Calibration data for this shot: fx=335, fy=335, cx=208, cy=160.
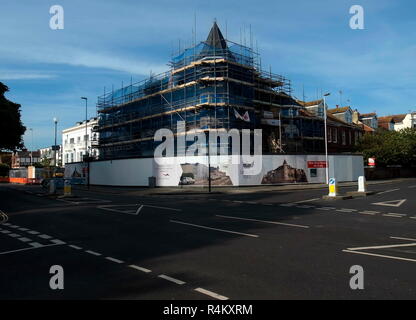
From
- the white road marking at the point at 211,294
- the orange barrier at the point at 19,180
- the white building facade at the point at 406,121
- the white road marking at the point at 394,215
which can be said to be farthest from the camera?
the white building facade at the point at 406,121

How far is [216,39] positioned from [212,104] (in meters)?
11.2

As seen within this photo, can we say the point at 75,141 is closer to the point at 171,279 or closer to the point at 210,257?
the point at 210,257

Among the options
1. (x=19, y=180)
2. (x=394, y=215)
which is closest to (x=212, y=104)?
(x=394, y=215)

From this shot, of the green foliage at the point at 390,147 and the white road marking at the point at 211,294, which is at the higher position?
the green foliage at the point at 390,147

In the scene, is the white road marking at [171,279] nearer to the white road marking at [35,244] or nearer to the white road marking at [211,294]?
the white road marking at [211,294]

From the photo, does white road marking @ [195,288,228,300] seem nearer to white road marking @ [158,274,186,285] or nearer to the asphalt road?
the asphalt road

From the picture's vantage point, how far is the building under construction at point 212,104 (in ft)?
124

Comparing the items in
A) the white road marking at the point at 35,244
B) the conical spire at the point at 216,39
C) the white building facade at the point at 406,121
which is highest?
the conical spire at the point at 216,39

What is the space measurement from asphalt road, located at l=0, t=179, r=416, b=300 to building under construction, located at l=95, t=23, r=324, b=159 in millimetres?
26257

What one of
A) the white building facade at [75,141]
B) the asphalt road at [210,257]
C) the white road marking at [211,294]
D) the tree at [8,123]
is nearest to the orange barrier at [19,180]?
the white building facade at [75,141]

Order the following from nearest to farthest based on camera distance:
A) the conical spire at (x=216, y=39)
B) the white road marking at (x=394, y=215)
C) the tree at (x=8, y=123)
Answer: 1. the white road marking at (x=394, y=215)
2. the tree at (x=8, y=123)
3. the conical spire at (x=216, y=39)

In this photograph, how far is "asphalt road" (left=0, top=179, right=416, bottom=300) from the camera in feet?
17.4

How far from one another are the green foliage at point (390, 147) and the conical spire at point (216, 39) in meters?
27.7
